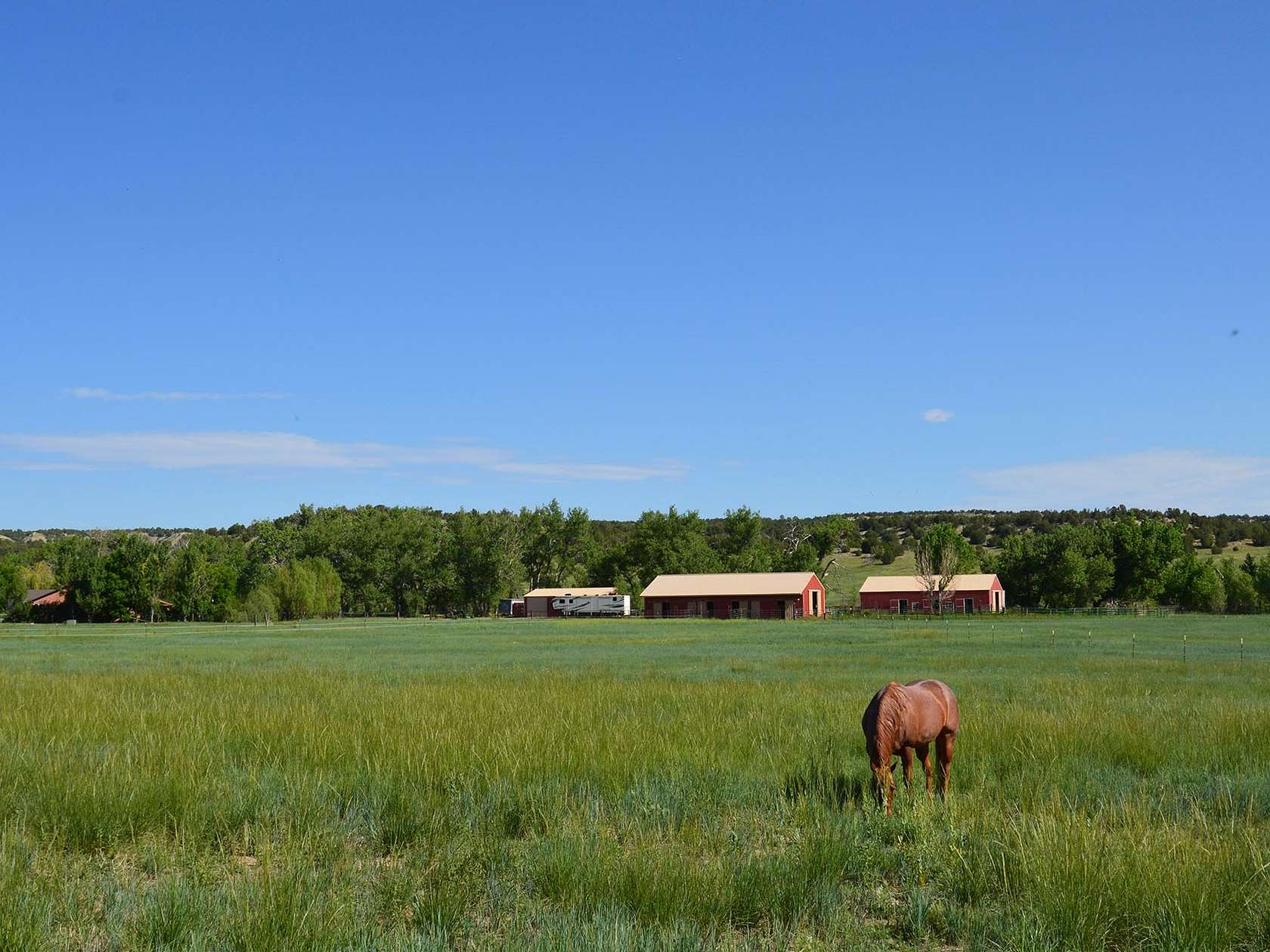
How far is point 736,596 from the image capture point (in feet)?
372

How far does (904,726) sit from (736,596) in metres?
103

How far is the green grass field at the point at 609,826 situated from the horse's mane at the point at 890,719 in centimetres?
64

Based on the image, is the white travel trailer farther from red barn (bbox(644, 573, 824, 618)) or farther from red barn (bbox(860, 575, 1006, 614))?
red barn (bbox(860, 575, 1006, 614))

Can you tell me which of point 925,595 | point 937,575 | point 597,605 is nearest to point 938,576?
point 937,575

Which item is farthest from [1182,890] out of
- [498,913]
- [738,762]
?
[738,762]

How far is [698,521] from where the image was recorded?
141000 millimetres

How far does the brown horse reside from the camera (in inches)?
427

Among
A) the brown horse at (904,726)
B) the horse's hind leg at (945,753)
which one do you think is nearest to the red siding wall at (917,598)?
the horse's hind leg at (945,753)

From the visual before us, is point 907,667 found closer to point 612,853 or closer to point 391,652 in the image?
point 391,652

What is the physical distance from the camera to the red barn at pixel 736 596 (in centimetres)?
11081

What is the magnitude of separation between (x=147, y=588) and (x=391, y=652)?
79.9 m

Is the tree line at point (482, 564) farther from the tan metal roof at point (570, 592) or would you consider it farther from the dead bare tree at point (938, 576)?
the tan metal roof at point (570, 592)

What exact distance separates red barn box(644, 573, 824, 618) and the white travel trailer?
2870 mm

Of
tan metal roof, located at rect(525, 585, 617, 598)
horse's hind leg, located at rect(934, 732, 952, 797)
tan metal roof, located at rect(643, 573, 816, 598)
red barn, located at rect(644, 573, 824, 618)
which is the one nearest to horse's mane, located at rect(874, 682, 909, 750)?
horse's hind leg, located at rect(934, 732, 952, 797)
